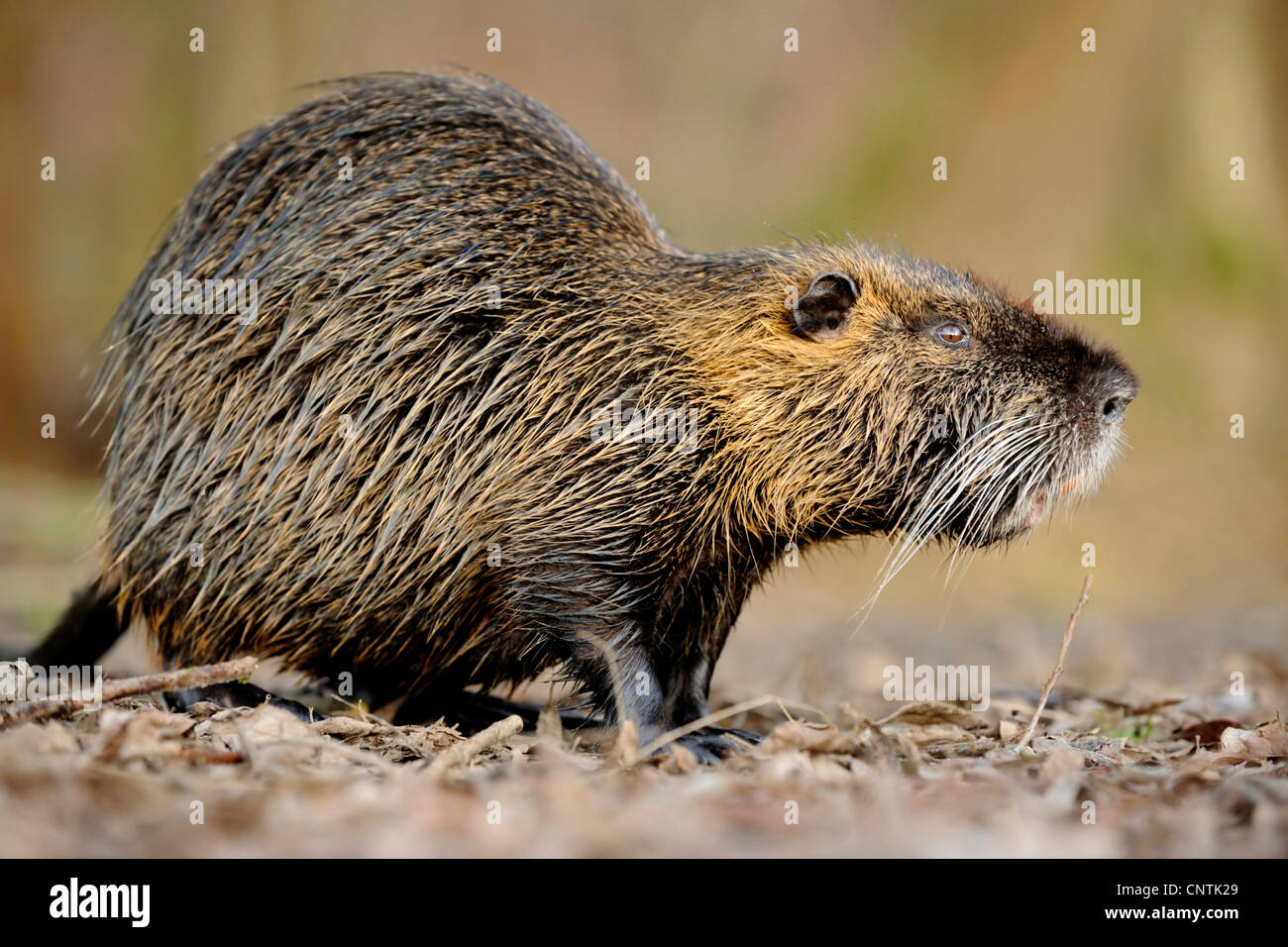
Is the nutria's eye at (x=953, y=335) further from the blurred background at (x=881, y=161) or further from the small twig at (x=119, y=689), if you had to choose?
the blurred background at (x=881, y=161)

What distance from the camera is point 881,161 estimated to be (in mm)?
11695

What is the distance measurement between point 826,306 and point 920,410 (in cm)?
44

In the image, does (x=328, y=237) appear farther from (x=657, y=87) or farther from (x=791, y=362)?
(x=657, y=87)

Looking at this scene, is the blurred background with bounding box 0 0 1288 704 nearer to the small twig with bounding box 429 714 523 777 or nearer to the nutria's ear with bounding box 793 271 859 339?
the nutria's ear with bounding box 793 271 859 339

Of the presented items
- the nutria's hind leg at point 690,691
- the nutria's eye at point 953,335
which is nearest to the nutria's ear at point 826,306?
the nutria's eye at point 953,335

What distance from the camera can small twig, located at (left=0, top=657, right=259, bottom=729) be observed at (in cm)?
287

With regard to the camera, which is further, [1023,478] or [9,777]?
[1023,478]

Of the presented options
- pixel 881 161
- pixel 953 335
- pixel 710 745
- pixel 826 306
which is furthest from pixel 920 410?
pixel 881 161

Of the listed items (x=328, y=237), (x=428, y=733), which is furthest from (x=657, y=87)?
(x=428, y=733)

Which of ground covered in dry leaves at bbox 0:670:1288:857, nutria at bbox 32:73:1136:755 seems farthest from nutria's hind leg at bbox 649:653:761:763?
ground covered in dry leaves at bbox 0:670:1288:857

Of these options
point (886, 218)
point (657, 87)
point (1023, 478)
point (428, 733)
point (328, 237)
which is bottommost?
point (428, 733)

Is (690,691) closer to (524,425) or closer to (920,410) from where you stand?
(524,425)
